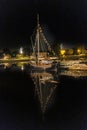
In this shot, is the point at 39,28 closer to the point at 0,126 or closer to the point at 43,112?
the point at 43,112

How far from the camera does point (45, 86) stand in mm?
1479

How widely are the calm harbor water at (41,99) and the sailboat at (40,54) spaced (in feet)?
0.12

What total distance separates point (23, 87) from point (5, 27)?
32cm

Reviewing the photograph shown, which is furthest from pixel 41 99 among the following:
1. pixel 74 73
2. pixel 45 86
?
pixel 74 73

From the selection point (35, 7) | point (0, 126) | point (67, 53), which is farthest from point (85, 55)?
point (0, 126)

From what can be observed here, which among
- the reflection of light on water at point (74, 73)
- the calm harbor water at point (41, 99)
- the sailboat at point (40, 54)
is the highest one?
the sailboat at point (40, 54)

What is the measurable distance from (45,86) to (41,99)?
0.23ft

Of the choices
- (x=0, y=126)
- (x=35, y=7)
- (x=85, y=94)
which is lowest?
(x=0, y=126)

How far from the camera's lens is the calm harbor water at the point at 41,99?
142cm

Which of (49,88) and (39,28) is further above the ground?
(39,28)

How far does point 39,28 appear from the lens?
4.79ft

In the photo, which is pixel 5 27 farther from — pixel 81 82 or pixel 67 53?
pixel 81 82

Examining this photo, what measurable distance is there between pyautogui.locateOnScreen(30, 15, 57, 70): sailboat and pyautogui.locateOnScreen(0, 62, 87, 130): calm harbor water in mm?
36

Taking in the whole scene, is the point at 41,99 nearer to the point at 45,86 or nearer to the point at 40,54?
the point at 45,86
